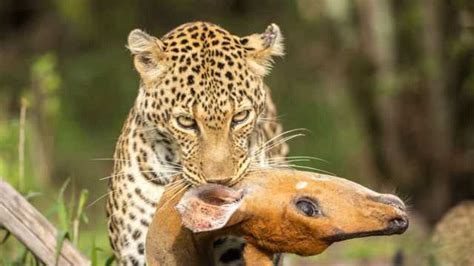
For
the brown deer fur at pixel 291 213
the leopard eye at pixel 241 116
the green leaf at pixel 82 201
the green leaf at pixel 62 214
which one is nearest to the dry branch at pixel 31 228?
the green leaf at pixel 62 214

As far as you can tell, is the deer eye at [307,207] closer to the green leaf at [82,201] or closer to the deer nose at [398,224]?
the deer nose at [398,224]

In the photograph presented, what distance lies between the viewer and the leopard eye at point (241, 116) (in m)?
7.59

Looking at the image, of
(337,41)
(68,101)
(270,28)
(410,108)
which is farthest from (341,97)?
(270,28)

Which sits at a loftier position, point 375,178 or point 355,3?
point 355,3

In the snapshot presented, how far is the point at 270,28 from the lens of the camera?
8227 millimetres

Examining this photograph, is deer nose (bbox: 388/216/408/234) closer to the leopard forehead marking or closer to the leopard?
the leopard

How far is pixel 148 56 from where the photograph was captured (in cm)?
790

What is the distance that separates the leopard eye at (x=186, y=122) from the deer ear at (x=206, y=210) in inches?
57.3

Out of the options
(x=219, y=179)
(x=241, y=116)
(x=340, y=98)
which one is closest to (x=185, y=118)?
(x=241, y=116)

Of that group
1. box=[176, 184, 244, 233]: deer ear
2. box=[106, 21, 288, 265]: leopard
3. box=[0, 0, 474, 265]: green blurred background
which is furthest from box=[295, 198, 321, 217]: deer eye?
box=[0, 0, 474, 265]: green blurred background

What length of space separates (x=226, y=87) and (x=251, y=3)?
16163mm

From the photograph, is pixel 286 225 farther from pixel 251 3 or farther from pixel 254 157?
pixel 251 3

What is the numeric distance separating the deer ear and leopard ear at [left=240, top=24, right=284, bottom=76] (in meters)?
1.91

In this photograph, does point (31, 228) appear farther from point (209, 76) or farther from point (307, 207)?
point (307, 207)
